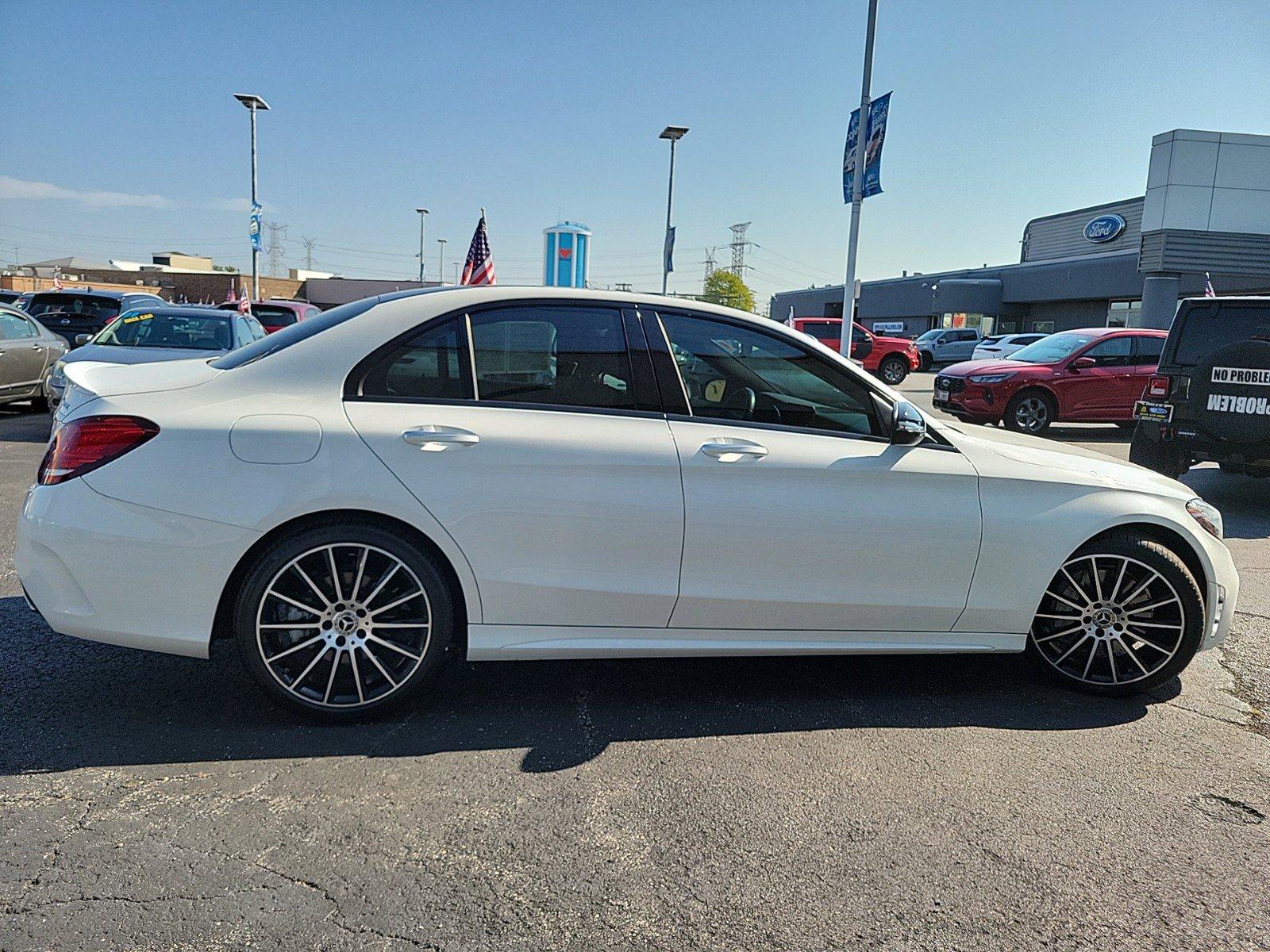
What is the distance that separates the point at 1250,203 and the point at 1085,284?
1574cm

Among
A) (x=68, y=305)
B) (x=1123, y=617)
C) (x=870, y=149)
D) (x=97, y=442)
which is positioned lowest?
(x=1123, y=617)

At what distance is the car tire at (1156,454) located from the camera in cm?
919

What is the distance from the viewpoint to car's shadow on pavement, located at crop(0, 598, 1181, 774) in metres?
3.31

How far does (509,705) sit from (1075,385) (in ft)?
42.4

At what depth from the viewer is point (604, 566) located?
3.52 meters

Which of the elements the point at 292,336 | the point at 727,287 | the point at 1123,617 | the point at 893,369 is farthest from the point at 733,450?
the point at 727,287

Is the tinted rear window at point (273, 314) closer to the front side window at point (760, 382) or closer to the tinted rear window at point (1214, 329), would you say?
the tinted rear window at point (1214, 329)

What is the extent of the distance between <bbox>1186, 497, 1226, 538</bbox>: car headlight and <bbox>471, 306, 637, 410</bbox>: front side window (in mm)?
2565

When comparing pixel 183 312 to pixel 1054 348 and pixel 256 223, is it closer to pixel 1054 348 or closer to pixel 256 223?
pixel 1054 348

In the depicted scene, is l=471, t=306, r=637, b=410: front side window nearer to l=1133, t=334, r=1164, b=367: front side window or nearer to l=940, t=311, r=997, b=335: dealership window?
l=1133, t=334, r=1164, b=367: front side window

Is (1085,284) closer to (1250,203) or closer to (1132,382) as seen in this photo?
(1250,203)

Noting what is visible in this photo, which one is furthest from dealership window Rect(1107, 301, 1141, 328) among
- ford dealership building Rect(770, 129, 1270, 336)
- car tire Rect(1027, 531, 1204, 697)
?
car tire Rect(1027, 531, 1204, 697)

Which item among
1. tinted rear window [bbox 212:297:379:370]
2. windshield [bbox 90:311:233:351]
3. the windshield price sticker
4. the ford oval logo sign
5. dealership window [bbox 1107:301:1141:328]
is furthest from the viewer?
the ford oval logo sign

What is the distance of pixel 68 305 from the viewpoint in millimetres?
15484
